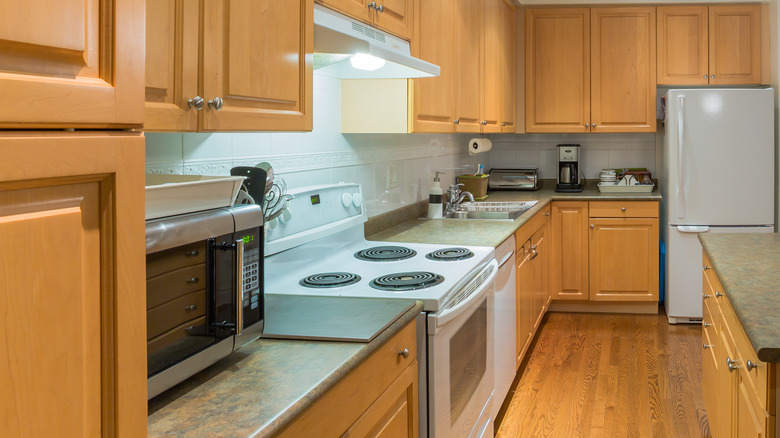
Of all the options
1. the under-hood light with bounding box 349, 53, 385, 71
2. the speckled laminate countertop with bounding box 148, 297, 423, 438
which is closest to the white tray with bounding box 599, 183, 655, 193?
the under-hood light with bounding box 349, 53, 385, 71

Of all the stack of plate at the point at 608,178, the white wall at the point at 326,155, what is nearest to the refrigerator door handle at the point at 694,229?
the stack of plate at the point at 608,178

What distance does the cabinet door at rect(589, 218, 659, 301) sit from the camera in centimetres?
516

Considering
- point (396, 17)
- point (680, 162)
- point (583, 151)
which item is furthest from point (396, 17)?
point (583, 151)

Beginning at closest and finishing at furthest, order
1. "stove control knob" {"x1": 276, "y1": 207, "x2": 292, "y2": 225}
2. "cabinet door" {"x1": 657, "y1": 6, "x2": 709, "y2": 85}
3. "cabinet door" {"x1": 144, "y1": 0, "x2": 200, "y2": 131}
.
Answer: "cabinet door" {"x1": 144, "y1": 0, "x2": 200, "y2": 131} < "stove control knob" {"x1": 276, "y1": 207, "x2": 292, "y2": 225} < "cabinet door" {"x1": 657, "y1": 6, "x2": 709, "y2": 85}

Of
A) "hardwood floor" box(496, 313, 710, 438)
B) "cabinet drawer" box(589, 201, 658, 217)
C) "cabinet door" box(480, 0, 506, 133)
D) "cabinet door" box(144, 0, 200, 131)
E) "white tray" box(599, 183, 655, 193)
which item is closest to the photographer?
"cabinet door" box(144, 0, 200, 131)

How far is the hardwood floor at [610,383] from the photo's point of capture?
10.7 ft

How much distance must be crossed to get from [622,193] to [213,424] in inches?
184

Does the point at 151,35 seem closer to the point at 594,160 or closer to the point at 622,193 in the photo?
the point at 622,193

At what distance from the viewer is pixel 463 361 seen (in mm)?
2369

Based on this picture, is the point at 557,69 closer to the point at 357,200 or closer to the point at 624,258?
the point at 624,258

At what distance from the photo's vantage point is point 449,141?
4.75 meters

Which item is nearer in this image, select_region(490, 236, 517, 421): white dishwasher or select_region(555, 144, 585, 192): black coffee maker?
select_region(490, 236, 517, 421): white dishwasher

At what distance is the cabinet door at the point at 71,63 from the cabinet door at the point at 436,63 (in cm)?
219

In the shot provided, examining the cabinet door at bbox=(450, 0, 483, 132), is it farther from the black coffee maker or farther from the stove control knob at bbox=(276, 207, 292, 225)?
the black coffee maker
